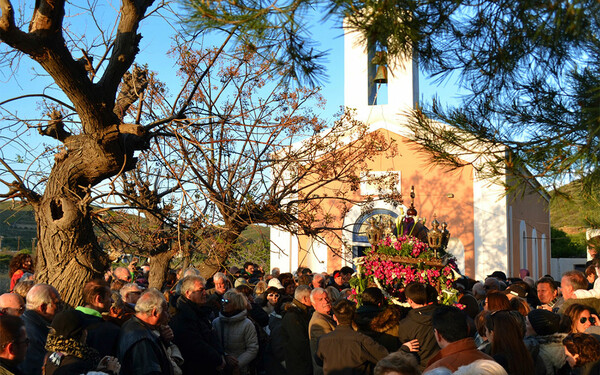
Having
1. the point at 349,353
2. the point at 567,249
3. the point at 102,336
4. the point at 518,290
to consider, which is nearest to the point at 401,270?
the point at 518,290

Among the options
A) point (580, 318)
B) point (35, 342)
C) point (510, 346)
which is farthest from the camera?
point (580, 318)

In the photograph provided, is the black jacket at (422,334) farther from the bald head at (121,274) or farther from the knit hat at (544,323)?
the bald head at (121,274)

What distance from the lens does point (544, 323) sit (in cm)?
560

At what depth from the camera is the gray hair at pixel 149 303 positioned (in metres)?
5.52

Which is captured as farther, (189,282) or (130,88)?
(130,88)

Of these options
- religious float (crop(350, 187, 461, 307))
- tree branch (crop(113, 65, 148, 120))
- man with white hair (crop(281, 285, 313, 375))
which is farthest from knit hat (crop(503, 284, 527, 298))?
tree branch (crop(113, 65, 148, 120))

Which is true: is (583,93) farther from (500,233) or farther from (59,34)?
(500,233)

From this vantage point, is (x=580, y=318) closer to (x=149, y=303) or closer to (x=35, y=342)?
(x=149, y=303)

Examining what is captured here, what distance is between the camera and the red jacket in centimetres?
414

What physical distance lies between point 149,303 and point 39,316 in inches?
37.7

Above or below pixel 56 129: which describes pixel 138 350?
below

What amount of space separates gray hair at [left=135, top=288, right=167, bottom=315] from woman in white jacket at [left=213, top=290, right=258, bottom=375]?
2.02m

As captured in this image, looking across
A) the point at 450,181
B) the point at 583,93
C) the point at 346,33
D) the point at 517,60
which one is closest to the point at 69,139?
the point at 346,33

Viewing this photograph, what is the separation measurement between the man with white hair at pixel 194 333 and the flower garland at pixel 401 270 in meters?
2.82
